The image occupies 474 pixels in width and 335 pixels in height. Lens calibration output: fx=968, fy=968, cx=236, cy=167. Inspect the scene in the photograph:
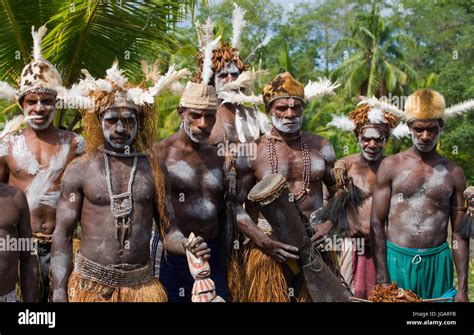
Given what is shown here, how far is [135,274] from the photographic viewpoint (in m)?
5.56

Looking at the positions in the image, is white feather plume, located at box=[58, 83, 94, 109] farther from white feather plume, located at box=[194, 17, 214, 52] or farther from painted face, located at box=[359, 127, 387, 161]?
painted face, located at box=[359, 127, 387, 161]

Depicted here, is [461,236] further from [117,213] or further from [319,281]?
[117,213]

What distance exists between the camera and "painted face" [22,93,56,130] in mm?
6417

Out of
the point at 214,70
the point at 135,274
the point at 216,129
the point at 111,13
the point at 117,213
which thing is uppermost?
the point at 111,13

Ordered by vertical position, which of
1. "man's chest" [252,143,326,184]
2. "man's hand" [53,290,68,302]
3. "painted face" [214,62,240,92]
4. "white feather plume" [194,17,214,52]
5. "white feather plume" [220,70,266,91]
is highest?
"white feather plume" [194,17,214,52]

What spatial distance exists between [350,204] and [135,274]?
201 centimetres

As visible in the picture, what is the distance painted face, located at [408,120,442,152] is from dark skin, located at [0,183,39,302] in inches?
103

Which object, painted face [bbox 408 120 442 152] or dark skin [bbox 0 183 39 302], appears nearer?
dark skin [bbox 0 183 39 302]

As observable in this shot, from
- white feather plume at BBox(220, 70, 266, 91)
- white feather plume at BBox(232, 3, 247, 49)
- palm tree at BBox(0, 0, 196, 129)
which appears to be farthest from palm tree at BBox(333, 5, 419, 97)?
white feather plume at BBox(220, 70, 266, 91)

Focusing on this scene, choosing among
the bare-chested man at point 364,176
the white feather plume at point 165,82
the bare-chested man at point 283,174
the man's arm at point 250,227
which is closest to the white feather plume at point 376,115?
the bare-chested man at point 364,176

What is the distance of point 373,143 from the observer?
24.5 ft

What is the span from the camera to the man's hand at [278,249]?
624cm

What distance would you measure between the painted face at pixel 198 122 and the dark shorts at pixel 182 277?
72 cm

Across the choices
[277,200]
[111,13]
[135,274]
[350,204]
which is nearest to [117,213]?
[135,274]
